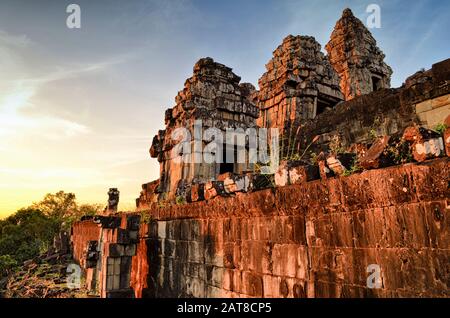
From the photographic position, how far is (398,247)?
238 centimetres

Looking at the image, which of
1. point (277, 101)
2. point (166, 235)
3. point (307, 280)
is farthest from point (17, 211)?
point (307, 280)

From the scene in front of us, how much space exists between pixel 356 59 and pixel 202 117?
17.3m

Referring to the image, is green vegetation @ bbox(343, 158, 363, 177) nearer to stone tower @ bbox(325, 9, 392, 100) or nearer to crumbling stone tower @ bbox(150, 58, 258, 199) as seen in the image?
crumbling stone tower @ bbox(150, 58, 258, 199)

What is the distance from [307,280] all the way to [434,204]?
148cm

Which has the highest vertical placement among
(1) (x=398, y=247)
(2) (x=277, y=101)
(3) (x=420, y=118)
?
(2) (x=277, y=101)

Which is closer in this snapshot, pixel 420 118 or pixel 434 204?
pixel 434 204

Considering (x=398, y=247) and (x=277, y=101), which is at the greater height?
(x=277, y=101)

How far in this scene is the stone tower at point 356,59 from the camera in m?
20.9

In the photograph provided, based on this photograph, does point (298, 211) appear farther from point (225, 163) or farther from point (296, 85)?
point (296, 85)

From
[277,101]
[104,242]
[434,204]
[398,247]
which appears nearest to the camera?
[434,204]

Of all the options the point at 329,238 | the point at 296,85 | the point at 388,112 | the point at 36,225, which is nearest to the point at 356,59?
the point at 296,85

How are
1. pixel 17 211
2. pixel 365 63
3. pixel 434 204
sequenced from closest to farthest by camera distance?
1. pixel 434 204
2. pixel 365 63
3. pixel 17 211

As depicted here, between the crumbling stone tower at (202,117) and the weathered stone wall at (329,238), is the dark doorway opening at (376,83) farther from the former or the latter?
the weathered stone wall at (329,238)
